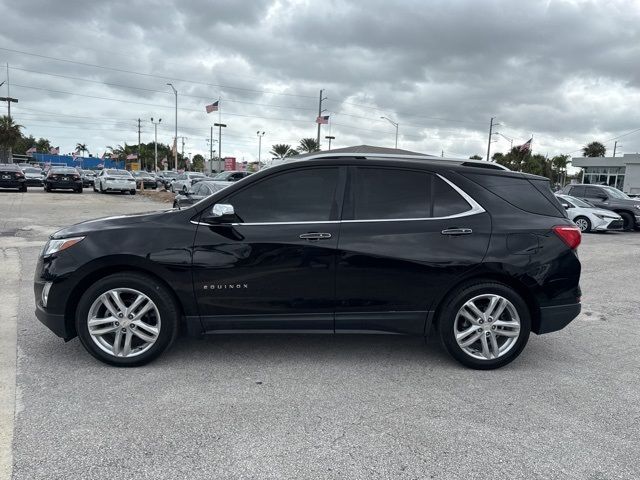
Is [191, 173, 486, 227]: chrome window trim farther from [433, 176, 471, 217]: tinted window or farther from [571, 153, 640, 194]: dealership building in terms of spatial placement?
[571, 153, 640, 194]: dealership building

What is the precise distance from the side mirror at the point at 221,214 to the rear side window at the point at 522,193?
2017 mm

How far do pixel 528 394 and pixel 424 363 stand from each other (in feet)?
2.85

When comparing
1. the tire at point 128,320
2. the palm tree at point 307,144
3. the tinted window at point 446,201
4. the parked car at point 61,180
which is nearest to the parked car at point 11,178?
the parked car at point 61,180

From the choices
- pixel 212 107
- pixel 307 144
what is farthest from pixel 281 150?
pixel 212 107

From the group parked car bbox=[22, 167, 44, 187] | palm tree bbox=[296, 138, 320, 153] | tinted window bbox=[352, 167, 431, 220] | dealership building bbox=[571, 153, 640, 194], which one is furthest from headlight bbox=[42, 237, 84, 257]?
palm tree bbox=[296, 138, 320, 153]

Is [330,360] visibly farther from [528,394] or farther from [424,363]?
[528,394]

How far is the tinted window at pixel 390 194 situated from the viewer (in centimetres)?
407

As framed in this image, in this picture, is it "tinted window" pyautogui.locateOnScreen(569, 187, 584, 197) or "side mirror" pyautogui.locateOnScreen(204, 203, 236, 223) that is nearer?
"side mirror" pyautogui.locateOnScreen(204, 203, 236, 223)

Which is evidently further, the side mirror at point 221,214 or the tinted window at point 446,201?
the tinted window at point 446,201

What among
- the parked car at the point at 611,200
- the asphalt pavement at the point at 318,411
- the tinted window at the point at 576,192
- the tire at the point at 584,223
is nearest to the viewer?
the asphalt pavement at the point at 318,411

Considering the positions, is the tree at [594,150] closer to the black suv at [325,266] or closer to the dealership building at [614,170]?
the dealership building at [614,170]

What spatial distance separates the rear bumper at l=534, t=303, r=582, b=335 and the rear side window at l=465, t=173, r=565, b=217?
0.80 m

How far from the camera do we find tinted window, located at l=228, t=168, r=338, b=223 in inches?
159

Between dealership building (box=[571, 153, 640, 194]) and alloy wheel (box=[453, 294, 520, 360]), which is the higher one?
dealership building (box=[571, 153, 640, 194])
